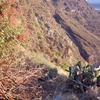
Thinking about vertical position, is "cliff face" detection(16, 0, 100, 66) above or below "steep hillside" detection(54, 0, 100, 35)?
below

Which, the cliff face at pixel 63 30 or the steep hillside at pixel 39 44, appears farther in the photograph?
the cliff face at pixel 63 30

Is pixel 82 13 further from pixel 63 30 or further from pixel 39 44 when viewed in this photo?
pixel 39 44

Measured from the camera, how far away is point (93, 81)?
6.76 m

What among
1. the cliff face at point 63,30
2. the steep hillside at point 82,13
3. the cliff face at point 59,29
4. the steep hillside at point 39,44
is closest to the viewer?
the steep hillside at point 39,44

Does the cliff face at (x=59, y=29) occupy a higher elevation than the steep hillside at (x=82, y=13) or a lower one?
lower

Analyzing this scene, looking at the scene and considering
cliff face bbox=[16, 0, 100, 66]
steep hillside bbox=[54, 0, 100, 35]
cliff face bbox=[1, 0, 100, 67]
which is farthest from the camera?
steep hillside bbox=[54, 0, 100, 35]

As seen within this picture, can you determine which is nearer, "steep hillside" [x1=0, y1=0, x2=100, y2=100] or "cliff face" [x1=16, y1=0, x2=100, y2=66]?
"steep hillside" [x1=0, y1=0, x2=100, y2=100]

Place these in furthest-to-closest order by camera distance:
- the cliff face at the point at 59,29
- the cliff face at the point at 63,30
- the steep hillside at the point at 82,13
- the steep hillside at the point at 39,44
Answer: the steep hillside at the point at 82,13 < the cliff face at the point at 63,30 < the cliff face at the point at 59,29 < the steep hillside at the point at 39,44

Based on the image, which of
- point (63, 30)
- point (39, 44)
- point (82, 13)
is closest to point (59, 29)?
point (63, 30)

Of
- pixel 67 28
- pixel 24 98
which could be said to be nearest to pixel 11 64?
pixel 24 98

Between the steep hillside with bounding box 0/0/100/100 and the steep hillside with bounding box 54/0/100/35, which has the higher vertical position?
the steep hillside with bounding box 54/0/100/35

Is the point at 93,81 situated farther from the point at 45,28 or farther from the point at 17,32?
the point at 45,28

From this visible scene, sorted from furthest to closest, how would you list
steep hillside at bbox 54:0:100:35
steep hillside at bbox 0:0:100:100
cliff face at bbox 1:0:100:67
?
steep hillside at bbox 54:0:100:35
cliff face at bbox 1:0:100:67
steep hillside at bbox 0:0:100:100

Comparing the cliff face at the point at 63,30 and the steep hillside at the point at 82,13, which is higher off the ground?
the steep hillside at the point at 82,13
